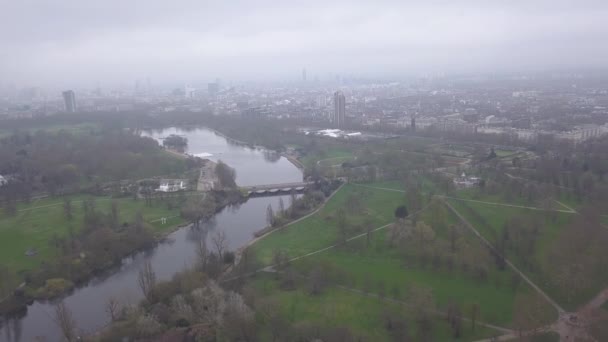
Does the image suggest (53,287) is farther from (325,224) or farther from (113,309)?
(325,224)

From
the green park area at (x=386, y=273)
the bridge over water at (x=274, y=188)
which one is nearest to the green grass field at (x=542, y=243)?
the green park area at (x=386, y=273)

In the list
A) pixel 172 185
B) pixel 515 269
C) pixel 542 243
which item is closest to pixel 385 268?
pixel 515 269

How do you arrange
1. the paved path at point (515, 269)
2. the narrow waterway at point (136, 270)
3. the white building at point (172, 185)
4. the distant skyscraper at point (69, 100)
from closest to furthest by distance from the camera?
the paved path at point (515, 269) → the narrow waterway at point (136, 270) → the white building at point (172, 185) → the distant skyscraper at point (69, 100)

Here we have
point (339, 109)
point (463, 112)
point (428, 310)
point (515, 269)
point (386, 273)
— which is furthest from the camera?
point (463, 112)

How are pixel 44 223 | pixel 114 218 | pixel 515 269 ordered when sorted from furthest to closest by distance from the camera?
pixel 44 223, pixel 114 218, pixel 515 269

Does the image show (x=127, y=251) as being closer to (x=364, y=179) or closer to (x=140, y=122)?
(x=364, y=179)

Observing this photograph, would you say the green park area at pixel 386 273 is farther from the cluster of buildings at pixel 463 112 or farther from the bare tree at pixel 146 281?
the cluster of buildings at pixel 463 112

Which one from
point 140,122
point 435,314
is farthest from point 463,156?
point 140,122
